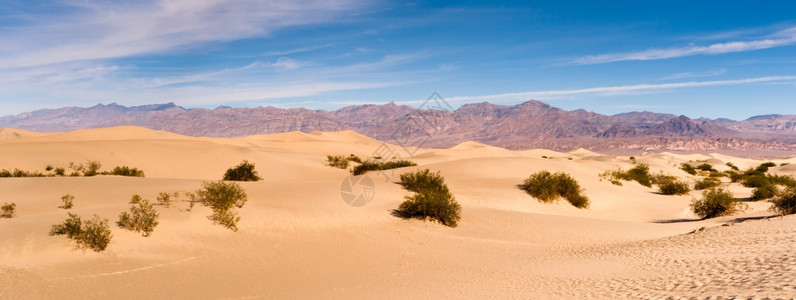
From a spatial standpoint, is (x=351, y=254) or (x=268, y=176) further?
(x=268, y=176)

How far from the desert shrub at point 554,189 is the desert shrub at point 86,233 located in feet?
51.6

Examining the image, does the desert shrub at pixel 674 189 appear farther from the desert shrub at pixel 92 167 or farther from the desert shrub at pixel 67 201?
the desert shrub at pixel 92 167

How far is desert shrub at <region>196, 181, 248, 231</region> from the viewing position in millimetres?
11242

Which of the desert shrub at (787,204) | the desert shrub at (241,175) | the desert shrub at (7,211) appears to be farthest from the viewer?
the desert shrub at (241,175)

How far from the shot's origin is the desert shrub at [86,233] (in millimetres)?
8875

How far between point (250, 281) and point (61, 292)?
2.88m

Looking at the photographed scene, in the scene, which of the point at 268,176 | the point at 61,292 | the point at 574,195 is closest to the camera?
the point at 61,292

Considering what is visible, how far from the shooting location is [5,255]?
327 inches

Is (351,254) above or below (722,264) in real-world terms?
below

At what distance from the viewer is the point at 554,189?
65.7 ft

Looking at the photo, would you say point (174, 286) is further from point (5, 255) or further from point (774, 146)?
point (774, 146)

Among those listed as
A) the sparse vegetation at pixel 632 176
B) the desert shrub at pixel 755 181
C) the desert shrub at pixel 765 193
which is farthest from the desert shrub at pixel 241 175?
the desert shrub at pixel 755 181

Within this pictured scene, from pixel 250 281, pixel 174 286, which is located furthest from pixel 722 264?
pixel 174 286

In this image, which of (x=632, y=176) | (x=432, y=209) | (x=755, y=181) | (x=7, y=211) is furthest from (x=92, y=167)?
(x=755, y=181)
